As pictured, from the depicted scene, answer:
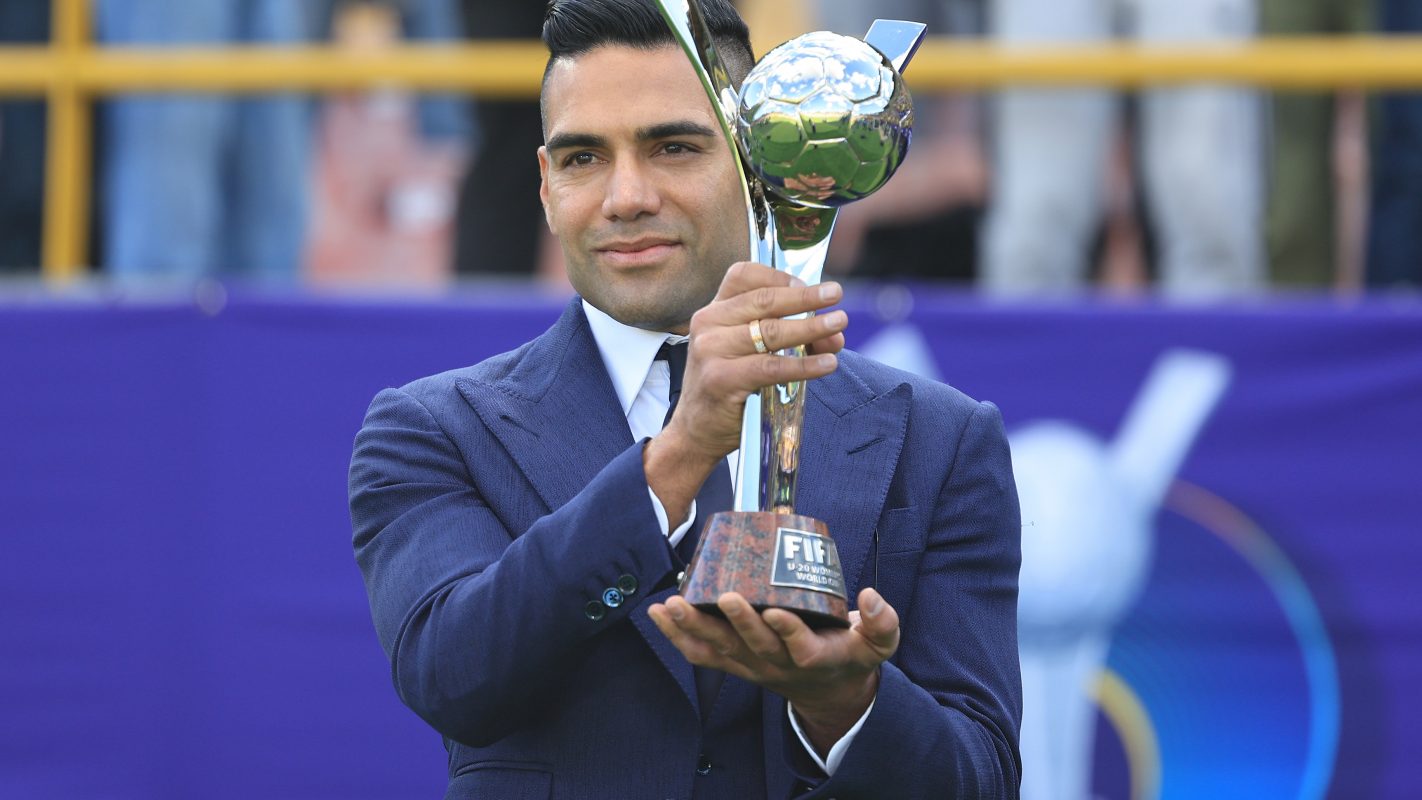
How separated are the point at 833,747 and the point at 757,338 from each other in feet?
1.59

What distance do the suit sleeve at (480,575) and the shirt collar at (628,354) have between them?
20cm

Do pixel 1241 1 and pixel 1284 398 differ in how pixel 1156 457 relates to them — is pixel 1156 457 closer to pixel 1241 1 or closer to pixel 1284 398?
pixel 1284 398

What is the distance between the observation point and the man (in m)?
2.11

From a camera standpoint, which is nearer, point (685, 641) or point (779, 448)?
point (685, 641)

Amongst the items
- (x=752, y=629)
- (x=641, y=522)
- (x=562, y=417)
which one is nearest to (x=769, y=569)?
(x=752, y=629)

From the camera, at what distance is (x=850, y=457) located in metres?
2.41

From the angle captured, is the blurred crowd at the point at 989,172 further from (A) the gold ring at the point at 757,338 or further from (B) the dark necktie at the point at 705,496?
(A) the gold ring at the point at 757,338

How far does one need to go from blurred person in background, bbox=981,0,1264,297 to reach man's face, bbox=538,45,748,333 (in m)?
2.84

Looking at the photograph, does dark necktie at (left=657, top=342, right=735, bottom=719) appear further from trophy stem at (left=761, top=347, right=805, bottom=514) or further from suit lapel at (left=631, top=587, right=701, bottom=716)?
trophy stem at (left=761, top=347, right=805, bottom=514)

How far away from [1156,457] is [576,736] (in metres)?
2.50

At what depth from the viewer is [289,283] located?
216 inches

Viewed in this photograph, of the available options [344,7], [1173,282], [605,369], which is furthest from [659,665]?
[344,7]

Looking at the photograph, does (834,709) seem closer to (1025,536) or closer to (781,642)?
(781,642)

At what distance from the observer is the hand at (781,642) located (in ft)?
6.34
